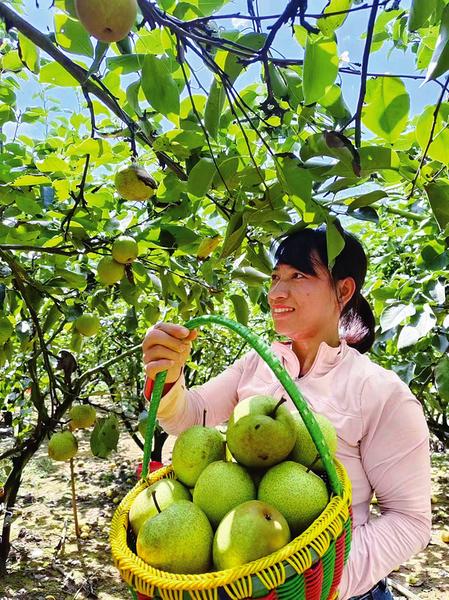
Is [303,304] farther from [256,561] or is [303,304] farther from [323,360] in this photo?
[256,561]

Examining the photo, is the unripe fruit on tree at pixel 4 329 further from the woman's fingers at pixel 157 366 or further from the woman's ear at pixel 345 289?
the woman's ear at pixel 345 289

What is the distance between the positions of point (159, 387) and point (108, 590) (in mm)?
3018

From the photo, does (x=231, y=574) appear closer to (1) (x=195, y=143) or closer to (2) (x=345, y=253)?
(1) (x=195, y=143)

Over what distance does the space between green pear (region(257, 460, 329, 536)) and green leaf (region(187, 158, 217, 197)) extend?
2.31 ft

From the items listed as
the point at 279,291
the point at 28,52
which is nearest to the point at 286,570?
the point at 279,291

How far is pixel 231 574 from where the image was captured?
0.80 metres

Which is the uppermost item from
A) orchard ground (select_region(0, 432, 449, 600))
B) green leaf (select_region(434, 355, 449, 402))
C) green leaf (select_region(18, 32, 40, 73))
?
green leaf (select_region(18, 32, 40, 73))

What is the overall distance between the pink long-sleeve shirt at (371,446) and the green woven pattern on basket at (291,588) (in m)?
0.41

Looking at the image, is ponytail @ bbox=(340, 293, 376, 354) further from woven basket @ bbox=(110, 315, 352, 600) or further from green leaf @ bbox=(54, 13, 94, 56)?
green leaf @ bbox=(54, 13, 94, 56)

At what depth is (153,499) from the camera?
3.53 feet

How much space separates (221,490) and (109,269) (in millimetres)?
1232

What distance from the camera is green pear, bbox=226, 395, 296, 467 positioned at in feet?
3.47

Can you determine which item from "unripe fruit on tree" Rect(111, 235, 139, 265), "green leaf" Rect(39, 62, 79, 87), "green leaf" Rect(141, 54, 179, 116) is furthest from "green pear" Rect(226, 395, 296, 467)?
"unripe fruit on tree" Rect(111, 235, 139, 265)

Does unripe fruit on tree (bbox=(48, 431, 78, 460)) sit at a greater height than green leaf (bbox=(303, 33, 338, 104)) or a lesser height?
lesser
